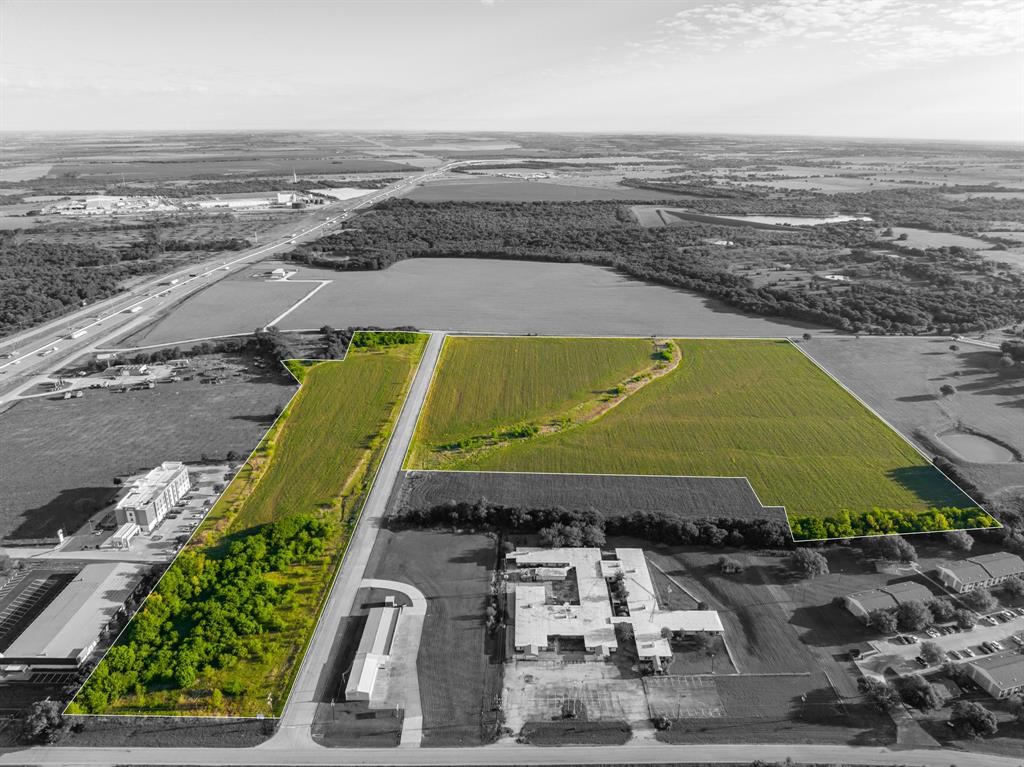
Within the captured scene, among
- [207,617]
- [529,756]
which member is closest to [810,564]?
[529,756]

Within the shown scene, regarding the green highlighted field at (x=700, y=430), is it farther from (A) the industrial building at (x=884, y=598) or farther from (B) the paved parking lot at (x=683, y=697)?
(B) the paved parking lot at (x=683, y=697)

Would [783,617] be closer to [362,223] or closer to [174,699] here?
[174,699]

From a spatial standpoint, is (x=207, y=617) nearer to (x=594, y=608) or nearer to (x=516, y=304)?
(x=594, y=608)

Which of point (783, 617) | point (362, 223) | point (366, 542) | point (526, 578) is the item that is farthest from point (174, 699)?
point (362, 223)

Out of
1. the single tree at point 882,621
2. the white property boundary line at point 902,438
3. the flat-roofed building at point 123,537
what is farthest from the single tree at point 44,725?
the white property boundary line at point 902,438

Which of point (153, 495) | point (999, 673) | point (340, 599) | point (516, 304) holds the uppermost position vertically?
point (516, 304)

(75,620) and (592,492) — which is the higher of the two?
(592,492)

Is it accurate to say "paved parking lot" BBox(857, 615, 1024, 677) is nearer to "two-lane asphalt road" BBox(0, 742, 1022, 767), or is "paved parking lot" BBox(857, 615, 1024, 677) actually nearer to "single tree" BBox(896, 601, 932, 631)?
"single tree" BBox(896, 601, 932, 631)
